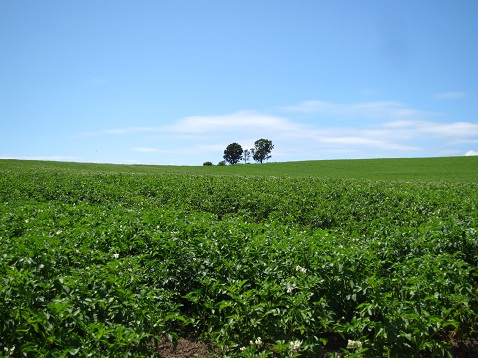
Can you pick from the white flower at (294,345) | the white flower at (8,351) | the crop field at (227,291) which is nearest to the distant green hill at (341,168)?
the crop field at (227,291)

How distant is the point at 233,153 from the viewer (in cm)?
10906

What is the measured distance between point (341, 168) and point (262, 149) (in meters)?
60.5

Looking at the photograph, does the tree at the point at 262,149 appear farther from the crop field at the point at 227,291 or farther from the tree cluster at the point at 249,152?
the crop field at the point at 227,291

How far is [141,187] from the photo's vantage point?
63.1 feet

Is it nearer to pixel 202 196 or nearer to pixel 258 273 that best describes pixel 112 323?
pixel 258 273

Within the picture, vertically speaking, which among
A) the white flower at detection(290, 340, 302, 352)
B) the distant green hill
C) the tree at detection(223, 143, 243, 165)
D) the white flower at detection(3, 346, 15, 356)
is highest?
the tree at detection(223, 143, 243, 165)

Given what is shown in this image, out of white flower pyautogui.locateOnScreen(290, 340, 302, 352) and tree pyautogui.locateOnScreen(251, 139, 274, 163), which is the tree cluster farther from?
white flower pyautogui.locateOnScreen(290, 340, 302, 352)

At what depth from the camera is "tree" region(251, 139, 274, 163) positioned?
4464 inches

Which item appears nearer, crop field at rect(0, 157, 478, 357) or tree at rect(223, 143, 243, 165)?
crop field at rect(0, 157, 478, 357)

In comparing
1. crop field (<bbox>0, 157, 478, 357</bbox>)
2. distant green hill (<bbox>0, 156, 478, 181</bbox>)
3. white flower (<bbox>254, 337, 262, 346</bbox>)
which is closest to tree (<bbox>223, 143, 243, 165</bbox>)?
distant green hill (<bbox>0, 156, 478, 181</bbox>)

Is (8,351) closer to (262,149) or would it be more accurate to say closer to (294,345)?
(294,345)

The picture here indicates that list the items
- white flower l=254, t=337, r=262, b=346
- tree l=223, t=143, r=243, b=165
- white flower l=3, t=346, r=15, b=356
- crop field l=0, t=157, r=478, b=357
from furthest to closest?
tree l=223, t=143, r=243, b=165 < white flower l=254, t=337, r=262, b=346 < crop field l=0, t=157, r=478, b=357 < white flower l=3, t=346, r=15, b=356

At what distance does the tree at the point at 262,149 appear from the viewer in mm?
113375

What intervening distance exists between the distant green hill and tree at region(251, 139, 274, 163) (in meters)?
51.6
